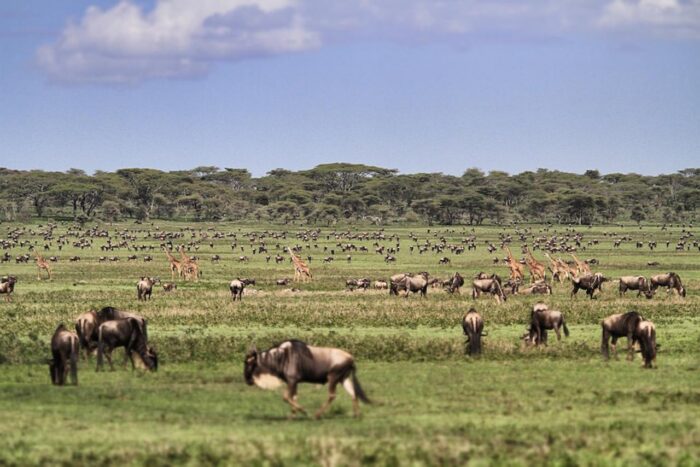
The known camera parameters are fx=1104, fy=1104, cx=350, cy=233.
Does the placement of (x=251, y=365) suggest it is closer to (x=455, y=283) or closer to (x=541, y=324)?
(x=541, y=324)

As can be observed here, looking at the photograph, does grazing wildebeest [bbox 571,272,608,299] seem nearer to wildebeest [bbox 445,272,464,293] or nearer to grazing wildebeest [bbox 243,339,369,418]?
wildebeest [bbox 445,272,464,293]

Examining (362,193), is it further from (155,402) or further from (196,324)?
(155,402)

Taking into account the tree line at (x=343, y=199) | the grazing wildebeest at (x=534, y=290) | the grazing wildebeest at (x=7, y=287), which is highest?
the tree line at (x=343, y=199)

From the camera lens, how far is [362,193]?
15738 cm

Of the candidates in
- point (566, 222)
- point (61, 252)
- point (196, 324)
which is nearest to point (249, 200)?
point (566, 222)

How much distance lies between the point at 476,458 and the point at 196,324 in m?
20.3

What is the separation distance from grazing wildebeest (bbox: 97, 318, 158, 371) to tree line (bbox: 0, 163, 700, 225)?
386 feet

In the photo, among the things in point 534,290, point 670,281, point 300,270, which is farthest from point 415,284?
point 300,270

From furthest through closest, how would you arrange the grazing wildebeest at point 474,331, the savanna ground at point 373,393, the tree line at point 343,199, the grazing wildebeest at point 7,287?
the tree line at point 343,199 < the grazing wildebeest at point 7,287 < the grazing wildebeest at point 474,331 < the savanna ground at point 373,393

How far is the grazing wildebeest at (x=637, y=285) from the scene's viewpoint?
45.2 m

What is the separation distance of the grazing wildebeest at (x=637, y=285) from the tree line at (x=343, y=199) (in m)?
95.9

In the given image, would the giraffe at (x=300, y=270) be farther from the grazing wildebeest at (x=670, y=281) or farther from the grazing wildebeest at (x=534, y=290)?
the grazing wildebeest at (x=670, y=281)

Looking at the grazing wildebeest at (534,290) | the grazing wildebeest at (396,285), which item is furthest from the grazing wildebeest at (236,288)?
the grazing wildebeest at (534,290)

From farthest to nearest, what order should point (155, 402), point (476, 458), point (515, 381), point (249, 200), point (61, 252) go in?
point (249, 200) → point (61, 252) → point (515, 381) → point (155, 402) → point (476, 458)
